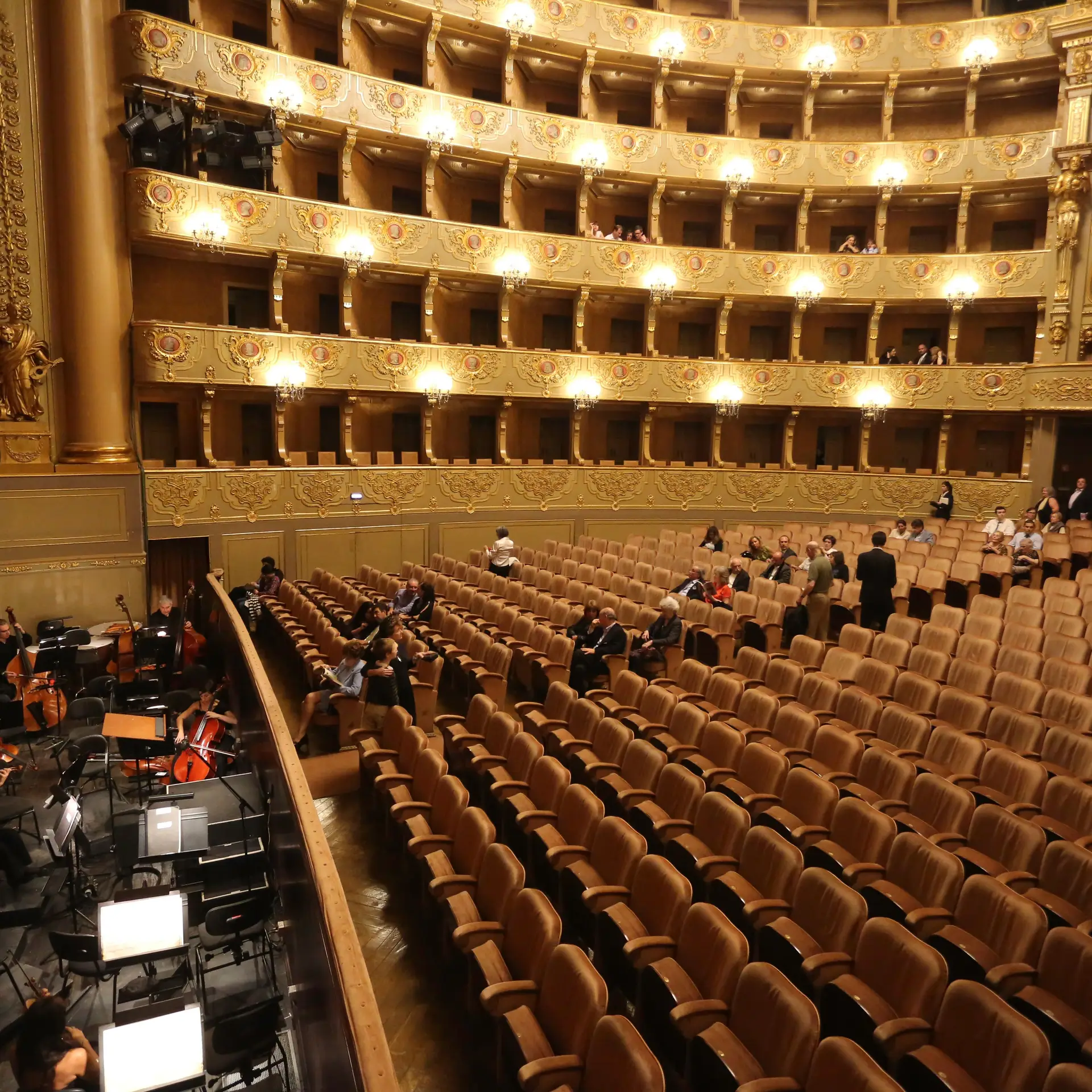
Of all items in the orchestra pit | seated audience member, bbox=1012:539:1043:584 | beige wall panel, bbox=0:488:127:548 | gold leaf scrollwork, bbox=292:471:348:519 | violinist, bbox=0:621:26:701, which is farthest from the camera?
gold leaf scrollwork, bbox=292:471:348:519

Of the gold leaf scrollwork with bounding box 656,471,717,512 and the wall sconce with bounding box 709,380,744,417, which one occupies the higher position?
the wall sconce with bounding box 709,380,744,417

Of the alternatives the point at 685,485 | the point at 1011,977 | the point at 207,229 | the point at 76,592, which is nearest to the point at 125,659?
the point at 76,592

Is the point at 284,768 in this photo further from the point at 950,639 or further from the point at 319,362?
the point at 319,362

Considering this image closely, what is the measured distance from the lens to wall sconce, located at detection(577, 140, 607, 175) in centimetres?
1266

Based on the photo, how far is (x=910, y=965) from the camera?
8.48 feet

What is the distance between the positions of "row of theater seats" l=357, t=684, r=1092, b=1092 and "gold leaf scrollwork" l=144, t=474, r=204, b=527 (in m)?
6.92

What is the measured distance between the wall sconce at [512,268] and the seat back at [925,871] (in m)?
10.5

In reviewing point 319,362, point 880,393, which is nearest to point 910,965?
point 319,362

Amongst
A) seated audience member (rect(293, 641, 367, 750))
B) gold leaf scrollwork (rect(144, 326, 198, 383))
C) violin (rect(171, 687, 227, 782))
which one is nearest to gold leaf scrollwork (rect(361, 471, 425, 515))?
gold leaf scrollwork (rect(144, 326, 198, 383))

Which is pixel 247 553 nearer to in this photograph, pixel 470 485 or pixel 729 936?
pixel 470 485

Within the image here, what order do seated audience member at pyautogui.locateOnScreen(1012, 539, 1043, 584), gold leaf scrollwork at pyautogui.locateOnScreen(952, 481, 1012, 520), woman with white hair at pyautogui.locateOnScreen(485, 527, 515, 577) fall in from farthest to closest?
gold leaf scrollwork at pyautogui.locateOnScreen(952, 481, 1012, 520) → woman with white hair at pyautogui.locateOnScreen(485, 527, 515, 577) → seated audience member at pyautogui.locateOnScreen(1012, 539, 1043, 584)

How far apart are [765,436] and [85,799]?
1224 cm

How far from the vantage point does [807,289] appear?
44.1 ft

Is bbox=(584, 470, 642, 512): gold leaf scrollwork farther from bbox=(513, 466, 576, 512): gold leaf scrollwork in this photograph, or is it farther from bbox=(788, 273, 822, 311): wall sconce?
bbox=(788, 273, 822, 311): wall sconce
